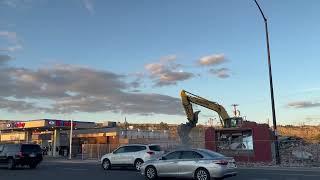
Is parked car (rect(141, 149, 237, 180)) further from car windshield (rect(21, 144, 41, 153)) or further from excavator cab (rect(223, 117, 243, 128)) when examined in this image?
excavator cab (rect(223, 117, 243, 128))

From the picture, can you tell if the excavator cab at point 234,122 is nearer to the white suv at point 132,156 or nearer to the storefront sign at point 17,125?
the white suv at point 132,156

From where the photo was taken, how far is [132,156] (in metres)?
28.4

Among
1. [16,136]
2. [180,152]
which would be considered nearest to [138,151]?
[180,152]

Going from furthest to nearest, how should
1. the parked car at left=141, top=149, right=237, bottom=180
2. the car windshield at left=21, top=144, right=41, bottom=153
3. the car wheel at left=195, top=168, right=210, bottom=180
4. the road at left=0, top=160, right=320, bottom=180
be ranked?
1. the car windshield at left=21, top=144, right=41, bottom=153
2. the road at left=0, top=160, right=320, bottom=180
3. the car wheel at left=195, top=168, right=210, bottom=180
4. the parked car at left=141, top=149, right=237, bottom=180

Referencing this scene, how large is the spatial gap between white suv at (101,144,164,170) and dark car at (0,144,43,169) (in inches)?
219

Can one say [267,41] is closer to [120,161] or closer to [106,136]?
[120,161]

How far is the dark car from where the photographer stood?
31016 millimetres

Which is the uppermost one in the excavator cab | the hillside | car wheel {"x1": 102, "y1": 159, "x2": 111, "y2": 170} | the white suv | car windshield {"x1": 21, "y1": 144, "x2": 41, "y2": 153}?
the hillside

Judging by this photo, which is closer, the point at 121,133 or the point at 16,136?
the point at 121,133

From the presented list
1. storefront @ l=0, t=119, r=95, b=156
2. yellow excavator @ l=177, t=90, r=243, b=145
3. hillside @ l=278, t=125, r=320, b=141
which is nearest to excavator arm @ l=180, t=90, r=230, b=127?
yellow excavator @ l=177, t=90, r=243, b=145

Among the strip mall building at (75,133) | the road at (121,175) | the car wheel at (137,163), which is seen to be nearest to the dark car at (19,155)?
the road at (121,175)

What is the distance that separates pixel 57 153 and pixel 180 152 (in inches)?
1845

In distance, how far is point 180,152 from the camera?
20.5 meters

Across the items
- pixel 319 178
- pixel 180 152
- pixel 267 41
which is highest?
pixel 267 41
